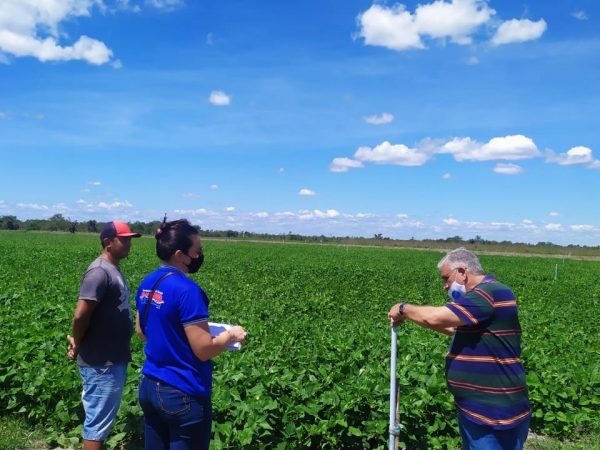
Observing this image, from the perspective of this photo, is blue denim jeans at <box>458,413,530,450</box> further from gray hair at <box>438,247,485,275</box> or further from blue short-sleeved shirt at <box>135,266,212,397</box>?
blue short-sleeved shirt at <box>135,266,212,397</box>

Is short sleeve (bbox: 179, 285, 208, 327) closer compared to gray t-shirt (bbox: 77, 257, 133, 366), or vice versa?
short sleeve (bbox: 179, 285, 208, 327)

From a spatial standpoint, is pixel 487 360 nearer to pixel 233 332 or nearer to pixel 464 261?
pixel 464 261

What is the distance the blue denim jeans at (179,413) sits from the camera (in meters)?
3.06

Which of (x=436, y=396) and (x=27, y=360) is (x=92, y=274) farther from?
(x=436, y=396)

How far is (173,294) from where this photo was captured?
3049 mm

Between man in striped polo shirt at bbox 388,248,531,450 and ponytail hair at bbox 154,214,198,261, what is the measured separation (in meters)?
1.51

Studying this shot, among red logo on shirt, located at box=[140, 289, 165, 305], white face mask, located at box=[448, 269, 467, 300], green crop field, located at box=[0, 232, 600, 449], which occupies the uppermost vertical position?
white face mask, located at box=[448, 269, 467, 300]

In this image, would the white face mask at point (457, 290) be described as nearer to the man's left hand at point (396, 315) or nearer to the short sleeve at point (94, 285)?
the man's left hand at point (396, 315)

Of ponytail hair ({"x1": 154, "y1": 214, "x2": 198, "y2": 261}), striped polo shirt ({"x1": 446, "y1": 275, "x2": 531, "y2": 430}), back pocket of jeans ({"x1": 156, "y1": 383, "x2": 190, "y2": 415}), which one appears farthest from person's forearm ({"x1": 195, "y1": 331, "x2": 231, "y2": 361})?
striped polo shirt ({"x1": 446, "y1": 275, "x2": 531, "y2": 430})

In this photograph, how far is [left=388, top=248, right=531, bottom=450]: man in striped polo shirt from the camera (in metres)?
3.22

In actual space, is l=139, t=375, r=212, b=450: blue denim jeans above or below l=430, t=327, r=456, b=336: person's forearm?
below

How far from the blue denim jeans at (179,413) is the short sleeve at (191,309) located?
1.39 ft

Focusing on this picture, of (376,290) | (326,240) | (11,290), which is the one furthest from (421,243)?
(11,290)

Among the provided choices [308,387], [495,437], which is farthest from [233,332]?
[308,387]
